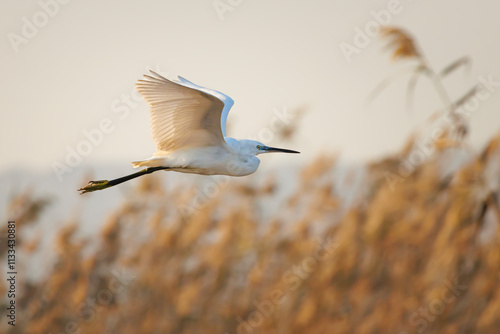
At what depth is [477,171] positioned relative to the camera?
14.8 ft

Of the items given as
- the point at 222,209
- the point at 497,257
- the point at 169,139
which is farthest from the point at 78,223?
the point at 497,257

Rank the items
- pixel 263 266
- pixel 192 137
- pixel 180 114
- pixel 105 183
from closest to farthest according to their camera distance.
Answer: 1. pixel 180 114
2. pixel 192 137
3. pixel 105 183
4. pixel 263 266

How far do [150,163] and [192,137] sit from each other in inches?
9.6

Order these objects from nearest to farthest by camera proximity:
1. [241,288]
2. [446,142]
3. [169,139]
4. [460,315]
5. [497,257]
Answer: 1. [169,139]
2. [446,142]
3. [497,257]
4. [460,315]
5. [241,288]

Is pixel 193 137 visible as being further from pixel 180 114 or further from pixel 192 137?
pixel 180 114

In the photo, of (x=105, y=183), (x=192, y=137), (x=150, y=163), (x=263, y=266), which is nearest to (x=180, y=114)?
(x=192, y=137)

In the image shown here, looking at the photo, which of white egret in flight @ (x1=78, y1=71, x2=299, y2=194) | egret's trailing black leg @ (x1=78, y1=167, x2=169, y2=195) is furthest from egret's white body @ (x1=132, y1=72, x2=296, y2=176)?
egret's trailing black leg @ (x1=78, y1=167, x2=169, y2=195)

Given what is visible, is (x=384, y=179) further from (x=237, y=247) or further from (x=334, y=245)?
(x=237, y=247)

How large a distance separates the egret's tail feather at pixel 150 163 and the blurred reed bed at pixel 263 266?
230 cm

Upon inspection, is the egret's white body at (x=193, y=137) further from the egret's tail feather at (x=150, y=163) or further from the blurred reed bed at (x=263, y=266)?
the blurred reed bed at (x=263, y=266)

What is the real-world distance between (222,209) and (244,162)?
2.30 m

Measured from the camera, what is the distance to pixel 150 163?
3014 millimetres

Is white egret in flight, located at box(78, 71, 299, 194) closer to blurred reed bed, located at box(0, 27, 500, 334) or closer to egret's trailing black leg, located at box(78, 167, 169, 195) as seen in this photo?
egret's trailing black leg, located at box(78, 167, 169, 195)

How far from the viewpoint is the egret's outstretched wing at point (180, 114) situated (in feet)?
8.92
